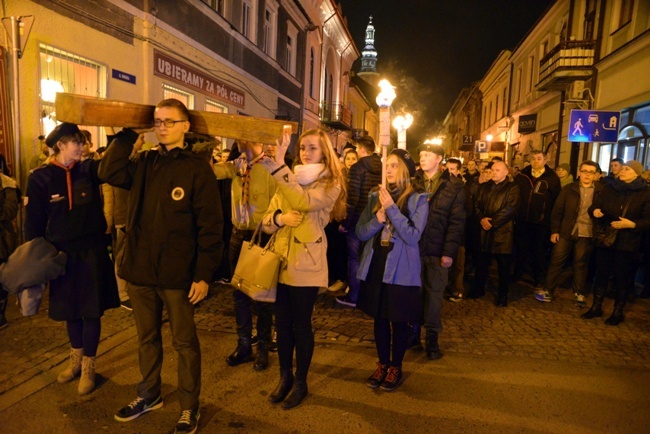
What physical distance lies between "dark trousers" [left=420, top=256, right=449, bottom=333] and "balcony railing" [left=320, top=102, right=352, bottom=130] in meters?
22.2

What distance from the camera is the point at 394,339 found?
3826 millimetres

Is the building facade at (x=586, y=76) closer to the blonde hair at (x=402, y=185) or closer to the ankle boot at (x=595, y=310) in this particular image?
the ankle boot at (x=595, y=310)

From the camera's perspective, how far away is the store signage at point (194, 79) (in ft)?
32.0

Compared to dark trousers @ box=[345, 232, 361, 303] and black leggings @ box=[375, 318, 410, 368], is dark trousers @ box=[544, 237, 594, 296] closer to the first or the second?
dark trousers @ box=[345, 232, 361, 303]

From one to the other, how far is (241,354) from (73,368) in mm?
1349

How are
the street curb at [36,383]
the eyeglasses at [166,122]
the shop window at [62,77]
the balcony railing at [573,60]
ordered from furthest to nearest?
the balcony railing at [573,60]
the shop window at [62,77]
the street curb at [36,383]
the eyeglasses at [166,122]

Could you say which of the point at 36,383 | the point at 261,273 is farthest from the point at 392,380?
the point at 36,383

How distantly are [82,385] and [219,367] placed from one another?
108cm

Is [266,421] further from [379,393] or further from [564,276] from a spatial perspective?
[564,276]

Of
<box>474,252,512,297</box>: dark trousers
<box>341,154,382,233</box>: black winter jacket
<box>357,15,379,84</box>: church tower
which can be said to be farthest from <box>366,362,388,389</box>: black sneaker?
<box>357,15,379,84</box>: church tower

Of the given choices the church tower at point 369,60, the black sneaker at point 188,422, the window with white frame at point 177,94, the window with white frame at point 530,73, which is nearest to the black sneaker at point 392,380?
the black sneaker at point 188,422

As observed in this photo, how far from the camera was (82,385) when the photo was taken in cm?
360

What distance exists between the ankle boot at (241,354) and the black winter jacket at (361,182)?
90.3 inches

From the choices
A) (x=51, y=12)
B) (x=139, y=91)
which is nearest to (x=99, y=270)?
(x=51, y=12)
